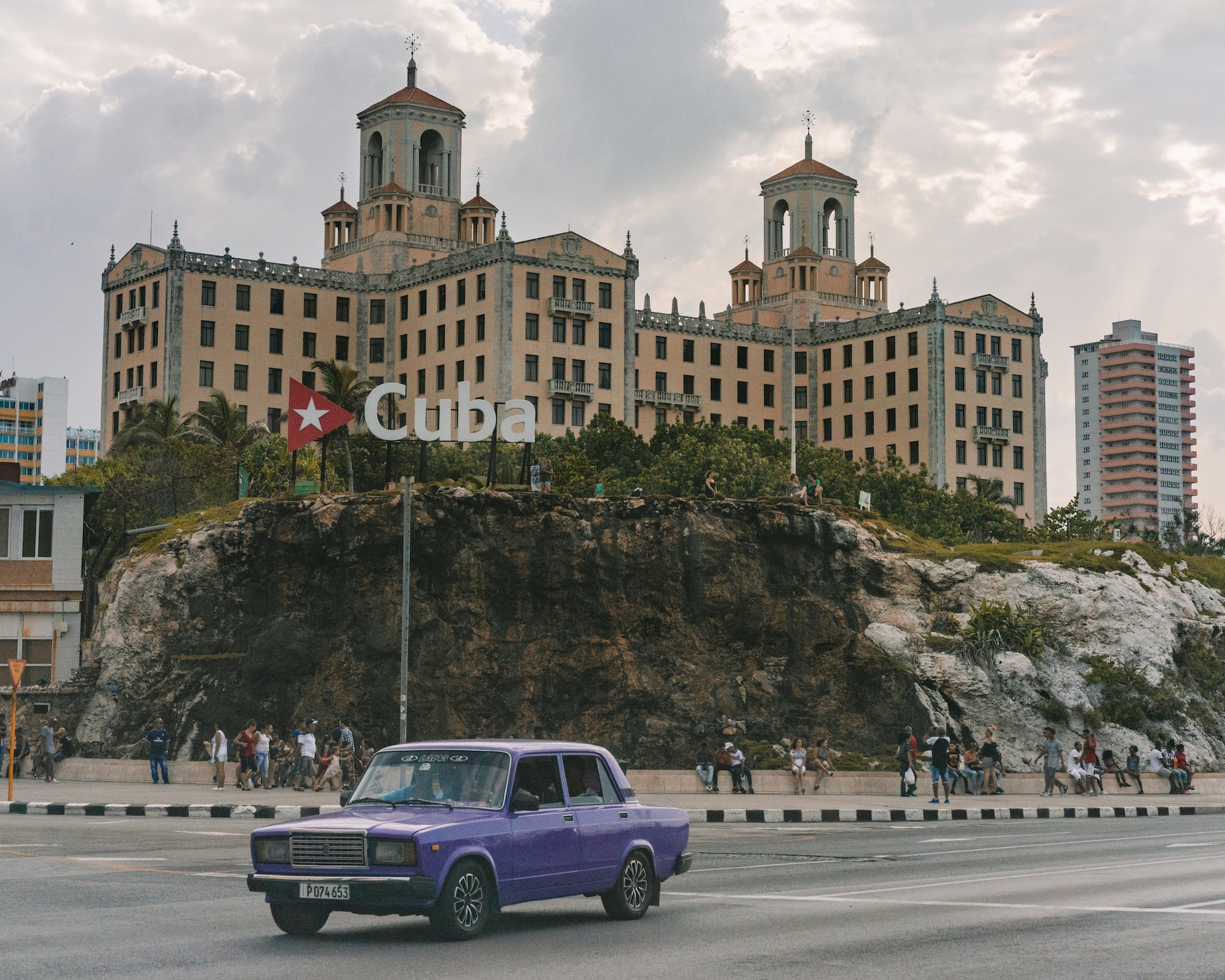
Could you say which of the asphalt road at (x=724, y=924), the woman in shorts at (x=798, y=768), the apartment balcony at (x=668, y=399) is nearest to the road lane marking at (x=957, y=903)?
the asphalt road at (x=724, y=924)

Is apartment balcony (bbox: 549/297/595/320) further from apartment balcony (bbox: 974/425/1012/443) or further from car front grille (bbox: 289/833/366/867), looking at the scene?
car front grille (bbox: 289/833/366/867)

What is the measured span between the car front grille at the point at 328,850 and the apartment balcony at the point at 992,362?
108m

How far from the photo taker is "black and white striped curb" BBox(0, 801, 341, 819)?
31141mm

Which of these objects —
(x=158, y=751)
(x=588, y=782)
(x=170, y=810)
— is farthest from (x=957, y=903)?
(x=158, y=751)

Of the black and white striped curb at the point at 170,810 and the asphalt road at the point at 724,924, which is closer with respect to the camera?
the asphalt road at the point at 724,924

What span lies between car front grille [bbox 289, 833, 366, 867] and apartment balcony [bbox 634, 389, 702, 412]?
323 ft

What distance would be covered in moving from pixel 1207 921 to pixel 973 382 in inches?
4126

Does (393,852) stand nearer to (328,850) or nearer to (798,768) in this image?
(328,850)

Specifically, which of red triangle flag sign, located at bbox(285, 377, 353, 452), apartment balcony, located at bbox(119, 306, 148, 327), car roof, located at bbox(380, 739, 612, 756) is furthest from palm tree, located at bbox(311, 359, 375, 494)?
car roof, located at bbox(380, 739, 612, 756)

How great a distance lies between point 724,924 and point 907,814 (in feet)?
65.4

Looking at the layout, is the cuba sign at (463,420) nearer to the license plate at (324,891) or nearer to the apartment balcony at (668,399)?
the license plate at (324,891)

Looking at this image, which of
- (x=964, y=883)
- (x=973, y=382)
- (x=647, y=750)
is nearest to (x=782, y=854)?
(x=964, y=883)

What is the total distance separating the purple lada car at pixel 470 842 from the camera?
1298 centimetres

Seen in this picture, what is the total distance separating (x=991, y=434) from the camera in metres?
116
